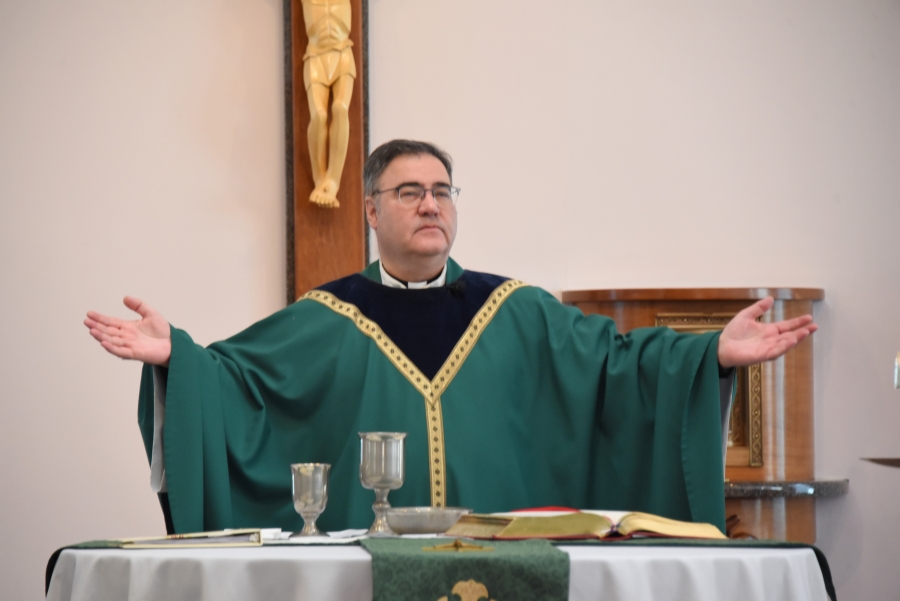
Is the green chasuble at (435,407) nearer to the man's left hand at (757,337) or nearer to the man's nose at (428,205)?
the man's left hand at (757,337)

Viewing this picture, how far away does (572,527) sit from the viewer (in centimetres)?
211

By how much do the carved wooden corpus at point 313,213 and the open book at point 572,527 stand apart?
3.39 meters

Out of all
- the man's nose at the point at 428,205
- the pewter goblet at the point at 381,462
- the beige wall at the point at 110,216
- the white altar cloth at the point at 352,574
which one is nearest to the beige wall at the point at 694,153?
the beige wall at the point at 110,216

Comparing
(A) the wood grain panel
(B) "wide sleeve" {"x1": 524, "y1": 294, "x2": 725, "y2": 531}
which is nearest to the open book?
(B) "wide sleeve" {"x1": 524, "y1": 294, "x2": 725, "y2": 531}

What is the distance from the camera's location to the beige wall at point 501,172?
5445 millimetres

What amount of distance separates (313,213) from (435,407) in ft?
7.80

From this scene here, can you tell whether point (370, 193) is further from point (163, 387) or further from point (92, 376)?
point (92, 376)

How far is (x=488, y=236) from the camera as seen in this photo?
18.7 ft

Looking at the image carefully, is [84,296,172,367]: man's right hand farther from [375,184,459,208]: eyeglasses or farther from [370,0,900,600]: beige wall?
[370,0,900,600]: beige wall

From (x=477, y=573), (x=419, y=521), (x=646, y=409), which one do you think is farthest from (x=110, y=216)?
(x=477, y=573)

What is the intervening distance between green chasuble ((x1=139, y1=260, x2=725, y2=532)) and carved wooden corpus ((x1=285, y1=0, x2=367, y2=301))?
182 centimetres

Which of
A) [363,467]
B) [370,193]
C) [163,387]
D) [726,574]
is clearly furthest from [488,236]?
[726,574]

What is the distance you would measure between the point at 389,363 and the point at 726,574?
1.76 meters

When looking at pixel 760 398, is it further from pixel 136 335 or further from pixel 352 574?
pixel 352 574
